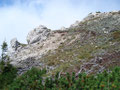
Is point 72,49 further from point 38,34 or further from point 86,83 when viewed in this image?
point 86,83

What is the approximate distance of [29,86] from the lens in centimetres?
1371

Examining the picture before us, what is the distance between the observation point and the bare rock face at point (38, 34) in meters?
44.4

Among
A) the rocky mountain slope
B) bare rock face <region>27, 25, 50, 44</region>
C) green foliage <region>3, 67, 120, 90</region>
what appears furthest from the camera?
bare rock face <region>27, 25, 50, 44</region>

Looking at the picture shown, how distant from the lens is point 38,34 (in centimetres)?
4572

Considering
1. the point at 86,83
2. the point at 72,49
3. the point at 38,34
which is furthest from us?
the point at 38,34

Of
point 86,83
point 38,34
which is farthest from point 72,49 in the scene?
point 86,83

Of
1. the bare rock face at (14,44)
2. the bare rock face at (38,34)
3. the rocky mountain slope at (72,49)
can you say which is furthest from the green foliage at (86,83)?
the bare rock face at (14,44)

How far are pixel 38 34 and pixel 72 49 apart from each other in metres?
16.8

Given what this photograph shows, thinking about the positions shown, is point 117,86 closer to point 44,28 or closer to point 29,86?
point 29,86

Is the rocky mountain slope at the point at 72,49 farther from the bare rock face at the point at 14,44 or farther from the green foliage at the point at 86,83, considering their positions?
the green foliage at the point at 86,83

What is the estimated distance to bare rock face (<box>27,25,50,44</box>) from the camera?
4441 centimetres

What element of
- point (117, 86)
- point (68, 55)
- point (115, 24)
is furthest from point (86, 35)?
point (117, 86)

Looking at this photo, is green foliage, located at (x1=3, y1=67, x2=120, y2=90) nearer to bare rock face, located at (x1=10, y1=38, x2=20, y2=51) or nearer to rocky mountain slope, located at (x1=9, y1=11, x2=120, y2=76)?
rocky mountain slope, located at (x1=9, y1=11, x2=120, y2=76)

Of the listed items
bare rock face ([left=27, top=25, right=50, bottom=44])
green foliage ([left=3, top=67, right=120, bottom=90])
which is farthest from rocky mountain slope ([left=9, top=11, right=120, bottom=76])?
green foliage ([left=3, top=67, right=120, bottom=90])
